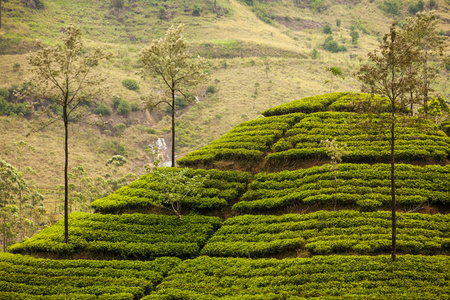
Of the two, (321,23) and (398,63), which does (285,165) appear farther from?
(321,23)

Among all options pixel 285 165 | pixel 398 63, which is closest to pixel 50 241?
pixel 285 165

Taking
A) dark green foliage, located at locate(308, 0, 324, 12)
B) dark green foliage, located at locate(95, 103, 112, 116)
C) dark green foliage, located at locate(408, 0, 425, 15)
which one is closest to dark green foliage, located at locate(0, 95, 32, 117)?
dark green foliage, located at locate(95, 103, 112, 116)

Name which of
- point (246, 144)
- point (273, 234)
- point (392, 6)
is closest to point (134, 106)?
point (246, 144)

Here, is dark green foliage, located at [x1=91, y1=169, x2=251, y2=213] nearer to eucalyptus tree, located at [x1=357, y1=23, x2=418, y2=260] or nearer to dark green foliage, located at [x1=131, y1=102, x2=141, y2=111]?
eucalyptus tree, located at [x1=357, y1=23, x2=418, y2=260]

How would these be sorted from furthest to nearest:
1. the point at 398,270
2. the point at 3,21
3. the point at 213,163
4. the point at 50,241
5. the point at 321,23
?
the point at 321,23
the point at 3,21
the point at 213,163
the point at 50,241
the point at 398,270

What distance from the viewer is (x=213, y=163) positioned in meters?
27.0

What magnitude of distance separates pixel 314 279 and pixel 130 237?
1094cm

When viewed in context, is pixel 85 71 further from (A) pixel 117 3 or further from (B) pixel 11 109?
(A) pixel 117 3

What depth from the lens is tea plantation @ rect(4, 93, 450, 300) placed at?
15078 millimetres

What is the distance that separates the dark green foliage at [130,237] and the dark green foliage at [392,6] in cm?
11042

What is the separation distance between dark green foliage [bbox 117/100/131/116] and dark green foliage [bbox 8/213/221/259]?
4495 centimetres

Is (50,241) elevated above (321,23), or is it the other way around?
(321,23)

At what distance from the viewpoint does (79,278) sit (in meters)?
17.7

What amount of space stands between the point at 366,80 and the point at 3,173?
120 ft
